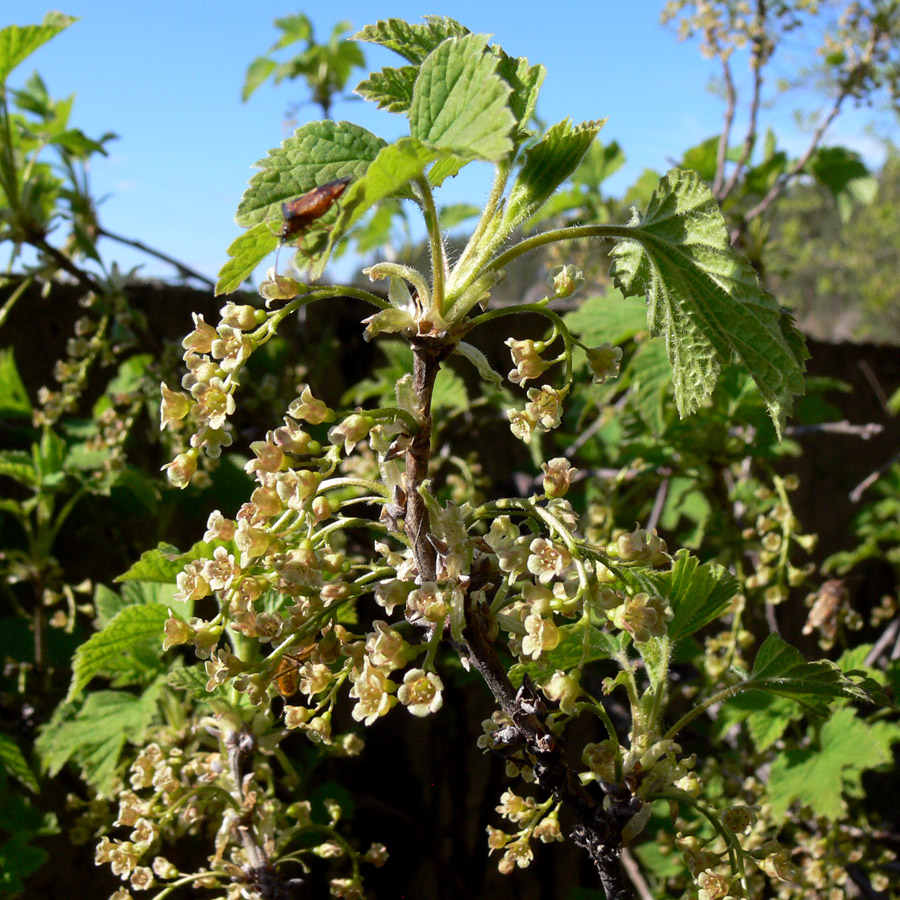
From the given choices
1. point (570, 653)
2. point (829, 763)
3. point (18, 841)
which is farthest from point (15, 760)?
point (829, 763)

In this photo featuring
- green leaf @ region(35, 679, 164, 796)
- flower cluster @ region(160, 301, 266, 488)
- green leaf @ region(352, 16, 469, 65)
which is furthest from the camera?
green leaf @ region(35, 679, 164, 796)

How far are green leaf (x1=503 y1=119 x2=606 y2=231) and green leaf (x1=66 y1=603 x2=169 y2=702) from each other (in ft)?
2.42

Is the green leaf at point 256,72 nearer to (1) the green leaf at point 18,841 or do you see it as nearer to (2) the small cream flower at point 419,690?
(1) the green leaf at point 18,841

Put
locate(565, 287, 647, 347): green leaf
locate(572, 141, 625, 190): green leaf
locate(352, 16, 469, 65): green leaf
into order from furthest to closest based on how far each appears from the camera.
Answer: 1. locate(572, 141, 625, 190): green leaf
2. locate(565, 287, 647, 347): green leaf
3. locate(352, 16, 469, 65): green leaf

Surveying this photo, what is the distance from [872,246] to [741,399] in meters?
11.6

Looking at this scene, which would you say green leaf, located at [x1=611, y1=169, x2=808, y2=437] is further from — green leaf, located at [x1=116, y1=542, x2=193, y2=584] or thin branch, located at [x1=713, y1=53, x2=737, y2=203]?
thin branch, located at [x1=713, y1=53, x2=737, y2=203]

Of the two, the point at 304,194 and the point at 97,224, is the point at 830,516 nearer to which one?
the point at 97,224

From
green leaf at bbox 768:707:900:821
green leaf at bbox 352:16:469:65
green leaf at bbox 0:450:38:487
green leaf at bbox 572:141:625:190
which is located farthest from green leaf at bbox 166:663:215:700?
green leaf at bbox 572:141:625:190

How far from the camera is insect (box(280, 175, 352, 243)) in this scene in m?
0.76

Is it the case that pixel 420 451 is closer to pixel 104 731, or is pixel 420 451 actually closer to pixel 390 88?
pixel 390 88

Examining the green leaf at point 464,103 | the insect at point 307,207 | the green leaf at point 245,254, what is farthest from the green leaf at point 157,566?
the green leaf at point 464,103

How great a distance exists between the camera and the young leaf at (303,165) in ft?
2.58

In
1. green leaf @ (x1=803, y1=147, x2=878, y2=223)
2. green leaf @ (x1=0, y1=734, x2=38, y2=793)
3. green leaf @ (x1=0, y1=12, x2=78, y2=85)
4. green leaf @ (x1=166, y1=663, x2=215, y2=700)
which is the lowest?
green leaf @ (x1=0, y1=734, x2=38, y2=793)

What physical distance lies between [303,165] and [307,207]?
58 mm
